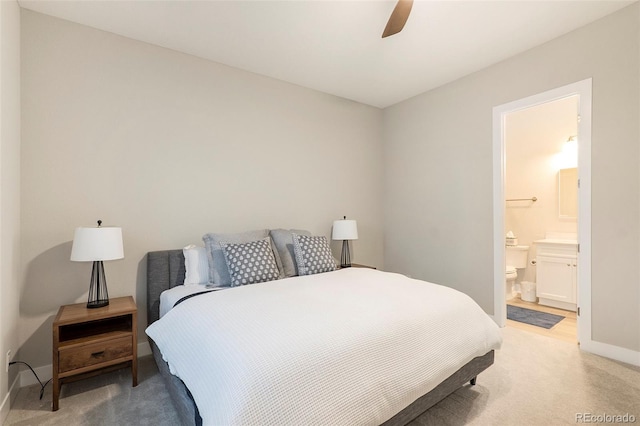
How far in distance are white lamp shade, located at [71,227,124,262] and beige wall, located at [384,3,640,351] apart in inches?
137

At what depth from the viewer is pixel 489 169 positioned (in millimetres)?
3369

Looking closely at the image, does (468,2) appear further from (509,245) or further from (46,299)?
(46,299)

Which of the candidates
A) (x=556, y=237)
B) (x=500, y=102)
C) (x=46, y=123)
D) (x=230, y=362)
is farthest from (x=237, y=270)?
(x=556, y=237)

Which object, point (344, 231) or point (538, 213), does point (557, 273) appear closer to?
point (538, 213)

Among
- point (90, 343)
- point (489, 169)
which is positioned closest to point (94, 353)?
point (90, 343)

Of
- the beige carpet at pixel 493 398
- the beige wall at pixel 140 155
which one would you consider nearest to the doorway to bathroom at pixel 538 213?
the beige carpet at pixel 493 398

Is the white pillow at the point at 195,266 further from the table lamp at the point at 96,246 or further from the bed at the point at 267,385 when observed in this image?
the table lamp at the point at 96,246

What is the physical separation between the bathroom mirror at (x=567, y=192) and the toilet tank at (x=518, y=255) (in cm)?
69

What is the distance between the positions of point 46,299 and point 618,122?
15.8ft

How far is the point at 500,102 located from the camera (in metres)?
3.27

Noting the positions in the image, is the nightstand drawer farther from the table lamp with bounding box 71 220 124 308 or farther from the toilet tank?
the toilet tank

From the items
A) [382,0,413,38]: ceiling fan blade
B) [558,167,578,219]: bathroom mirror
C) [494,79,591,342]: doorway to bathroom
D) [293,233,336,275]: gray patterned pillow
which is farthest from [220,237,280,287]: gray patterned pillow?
[558,167,578,219]: bathroom mirror

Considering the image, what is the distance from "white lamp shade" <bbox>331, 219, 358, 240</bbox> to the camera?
3775mm

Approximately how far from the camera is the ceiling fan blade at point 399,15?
6.20ft
